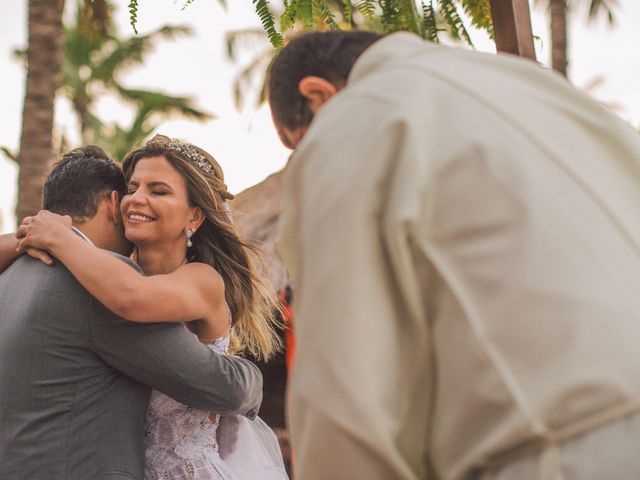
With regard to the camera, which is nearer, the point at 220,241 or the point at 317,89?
the point at 317,89

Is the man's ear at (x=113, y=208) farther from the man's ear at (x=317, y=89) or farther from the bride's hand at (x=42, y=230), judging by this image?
the man's ear at (x=317, y=89)

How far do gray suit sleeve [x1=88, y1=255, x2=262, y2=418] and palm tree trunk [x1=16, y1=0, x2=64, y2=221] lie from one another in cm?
536

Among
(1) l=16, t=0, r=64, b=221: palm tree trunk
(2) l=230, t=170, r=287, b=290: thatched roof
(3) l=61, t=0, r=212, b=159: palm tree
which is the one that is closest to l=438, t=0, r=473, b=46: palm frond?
(1) l=16, t=0, r=64, b=221: palm tree trunk

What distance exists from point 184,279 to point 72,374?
1.70 ft

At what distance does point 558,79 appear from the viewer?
1.69 m

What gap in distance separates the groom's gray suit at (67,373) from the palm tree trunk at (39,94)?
5.33 meters

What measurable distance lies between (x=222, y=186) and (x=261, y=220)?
7.11 m

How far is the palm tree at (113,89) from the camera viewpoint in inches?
1150

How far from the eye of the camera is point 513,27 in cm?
273

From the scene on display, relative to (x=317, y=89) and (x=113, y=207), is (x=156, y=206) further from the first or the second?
(x=317, y=89)

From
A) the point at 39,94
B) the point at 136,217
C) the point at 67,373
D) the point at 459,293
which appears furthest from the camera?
the point at 39,94

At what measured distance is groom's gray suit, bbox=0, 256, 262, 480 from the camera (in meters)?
2.75

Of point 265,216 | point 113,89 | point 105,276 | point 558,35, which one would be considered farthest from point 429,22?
point 113,89

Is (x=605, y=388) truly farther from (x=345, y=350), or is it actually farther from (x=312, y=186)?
(x=312, y=186)
